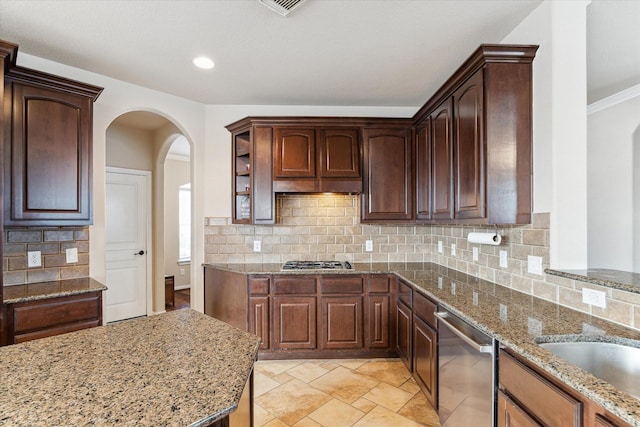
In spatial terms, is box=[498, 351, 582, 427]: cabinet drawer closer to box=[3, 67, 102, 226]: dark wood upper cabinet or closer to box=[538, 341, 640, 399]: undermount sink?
box=[538, 341, 640, 399]: undermount sink

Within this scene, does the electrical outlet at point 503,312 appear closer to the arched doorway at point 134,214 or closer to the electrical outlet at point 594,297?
the electrical outlet at point 594,297

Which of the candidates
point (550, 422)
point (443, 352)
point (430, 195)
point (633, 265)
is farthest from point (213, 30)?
point (633, 265)

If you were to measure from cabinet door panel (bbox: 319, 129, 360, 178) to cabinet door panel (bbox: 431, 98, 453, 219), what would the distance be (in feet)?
2.68

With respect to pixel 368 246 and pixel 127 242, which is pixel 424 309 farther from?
pixel 127 242

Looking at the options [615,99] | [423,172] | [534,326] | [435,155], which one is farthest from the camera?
[615,99]

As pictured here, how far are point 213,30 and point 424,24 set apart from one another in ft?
4.74

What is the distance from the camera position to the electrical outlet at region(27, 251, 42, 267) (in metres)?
2.46

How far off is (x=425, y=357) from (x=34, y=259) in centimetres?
307

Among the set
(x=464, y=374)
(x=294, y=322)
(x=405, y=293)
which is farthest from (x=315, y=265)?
(x=464, y=374)

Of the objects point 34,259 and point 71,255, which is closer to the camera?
point 34,259

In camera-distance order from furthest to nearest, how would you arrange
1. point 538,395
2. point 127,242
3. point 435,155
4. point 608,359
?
point 127,242, point 435,155, point 608,359, point 538,395

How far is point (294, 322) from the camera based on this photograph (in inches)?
121

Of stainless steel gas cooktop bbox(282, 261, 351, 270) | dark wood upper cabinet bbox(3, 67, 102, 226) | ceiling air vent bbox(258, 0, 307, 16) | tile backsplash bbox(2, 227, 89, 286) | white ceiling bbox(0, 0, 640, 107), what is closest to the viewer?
ceiling air vent bbox(258, 0, 307, 16)

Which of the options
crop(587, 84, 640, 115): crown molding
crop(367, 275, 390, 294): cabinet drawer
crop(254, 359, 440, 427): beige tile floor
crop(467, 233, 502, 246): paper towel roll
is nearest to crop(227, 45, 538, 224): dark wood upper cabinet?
crop(467, 233, 502, 246): paper towel roll
